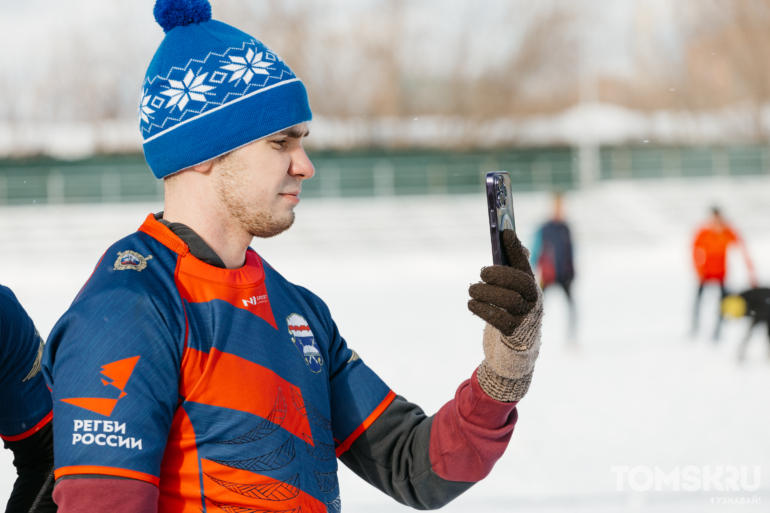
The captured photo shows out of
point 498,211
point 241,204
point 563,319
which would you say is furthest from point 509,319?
point 563,319

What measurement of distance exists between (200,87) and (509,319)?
0.64m

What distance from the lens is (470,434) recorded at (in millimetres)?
1313

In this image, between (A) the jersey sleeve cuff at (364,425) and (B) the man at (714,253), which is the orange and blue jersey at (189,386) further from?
(B) the man at (714,253)

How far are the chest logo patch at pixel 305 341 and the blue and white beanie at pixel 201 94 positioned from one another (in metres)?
0.33

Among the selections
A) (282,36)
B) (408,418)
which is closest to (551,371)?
(408,418)

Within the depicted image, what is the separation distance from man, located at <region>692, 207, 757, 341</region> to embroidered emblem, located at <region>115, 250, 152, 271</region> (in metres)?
7.34

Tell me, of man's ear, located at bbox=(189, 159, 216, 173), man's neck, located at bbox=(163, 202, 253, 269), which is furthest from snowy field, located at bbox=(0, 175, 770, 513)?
man's ear, located at bbox=(189, 159, 216, 173)

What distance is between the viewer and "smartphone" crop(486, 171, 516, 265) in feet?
3.92

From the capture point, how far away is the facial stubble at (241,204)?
126 centimetres

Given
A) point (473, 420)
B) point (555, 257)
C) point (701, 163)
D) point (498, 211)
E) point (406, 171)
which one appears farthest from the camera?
point (701, 163)

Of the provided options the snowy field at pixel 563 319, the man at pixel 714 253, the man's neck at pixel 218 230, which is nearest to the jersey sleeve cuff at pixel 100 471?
the man's neck at pixel 218 230

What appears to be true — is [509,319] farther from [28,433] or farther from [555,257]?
[555,257]

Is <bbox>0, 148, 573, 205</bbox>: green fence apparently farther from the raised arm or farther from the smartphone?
the smartphone

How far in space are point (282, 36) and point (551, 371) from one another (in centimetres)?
3262
